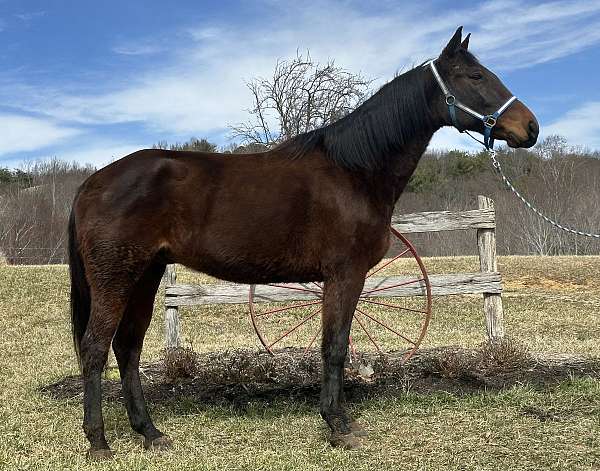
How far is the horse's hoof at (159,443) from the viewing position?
13.5 ft

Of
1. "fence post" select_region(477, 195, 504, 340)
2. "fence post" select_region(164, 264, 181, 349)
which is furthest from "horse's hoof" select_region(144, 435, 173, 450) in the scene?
"fence post" select_region(477, 195, 504, 340)

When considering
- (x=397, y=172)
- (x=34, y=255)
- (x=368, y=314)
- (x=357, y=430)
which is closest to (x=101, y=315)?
(x=357, y=430)

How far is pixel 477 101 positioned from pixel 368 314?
7.68m

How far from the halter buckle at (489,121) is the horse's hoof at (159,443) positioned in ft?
11.0

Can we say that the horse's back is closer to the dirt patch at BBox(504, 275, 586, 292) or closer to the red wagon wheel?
the red wagon wheel

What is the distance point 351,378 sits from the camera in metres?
5.64

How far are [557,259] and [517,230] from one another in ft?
58.6

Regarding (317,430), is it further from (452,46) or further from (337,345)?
(452,46)

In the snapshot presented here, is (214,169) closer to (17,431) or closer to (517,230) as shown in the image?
(17,431)

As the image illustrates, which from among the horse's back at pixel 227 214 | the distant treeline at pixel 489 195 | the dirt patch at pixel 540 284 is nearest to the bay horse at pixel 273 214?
the horse's back at pixel 227 214

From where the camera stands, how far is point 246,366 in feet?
18.6

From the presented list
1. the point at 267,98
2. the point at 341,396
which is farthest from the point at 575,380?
the point at 267,98

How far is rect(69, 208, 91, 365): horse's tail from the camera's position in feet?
13.9

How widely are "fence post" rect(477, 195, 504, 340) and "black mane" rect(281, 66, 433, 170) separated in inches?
112
